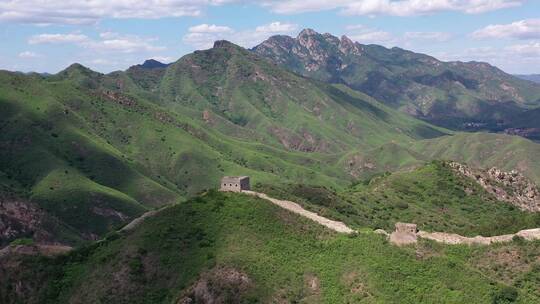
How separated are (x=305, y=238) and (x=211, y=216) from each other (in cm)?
1702

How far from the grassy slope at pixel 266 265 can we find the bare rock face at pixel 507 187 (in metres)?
95.4

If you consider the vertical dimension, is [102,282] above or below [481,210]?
above

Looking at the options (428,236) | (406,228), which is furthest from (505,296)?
(406,228)

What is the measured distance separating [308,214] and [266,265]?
63.6 feet

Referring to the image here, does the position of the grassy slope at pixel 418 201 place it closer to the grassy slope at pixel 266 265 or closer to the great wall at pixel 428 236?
the great wall at pixel 428 236

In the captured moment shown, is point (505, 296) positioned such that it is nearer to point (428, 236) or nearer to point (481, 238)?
point (481, 238)

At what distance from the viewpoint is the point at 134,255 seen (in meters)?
97.4

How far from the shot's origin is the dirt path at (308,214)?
10381 cm

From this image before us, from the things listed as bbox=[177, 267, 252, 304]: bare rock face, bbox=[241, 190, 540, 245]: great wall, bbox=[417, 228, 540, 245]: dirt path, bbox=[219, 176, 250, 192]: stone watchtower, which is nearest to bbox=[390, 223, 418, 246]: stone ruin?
bbox=[241, 190, 540, 245]: great wall

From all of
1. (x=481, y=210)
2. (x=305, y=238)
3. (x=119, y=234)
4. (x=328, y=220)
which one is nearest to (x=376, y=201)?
(x=481, y=210)

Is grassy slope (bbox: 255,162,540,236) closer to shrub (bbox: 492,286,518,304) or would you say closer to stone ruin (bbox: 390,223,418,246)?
stone ruin (bbox: 390,223,418,246)

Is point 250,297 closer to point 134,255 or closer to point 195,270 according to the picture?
point 195,270

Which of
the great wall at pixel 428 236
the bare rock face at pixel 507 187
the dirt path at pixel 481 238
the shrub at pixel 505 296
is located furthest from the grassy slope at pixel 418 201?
the shrub at pixel 505 296

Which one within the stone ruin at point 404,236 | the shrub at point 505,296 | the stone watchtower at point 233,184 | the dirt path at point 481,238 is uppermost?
the stone watchtower at point 233,184
